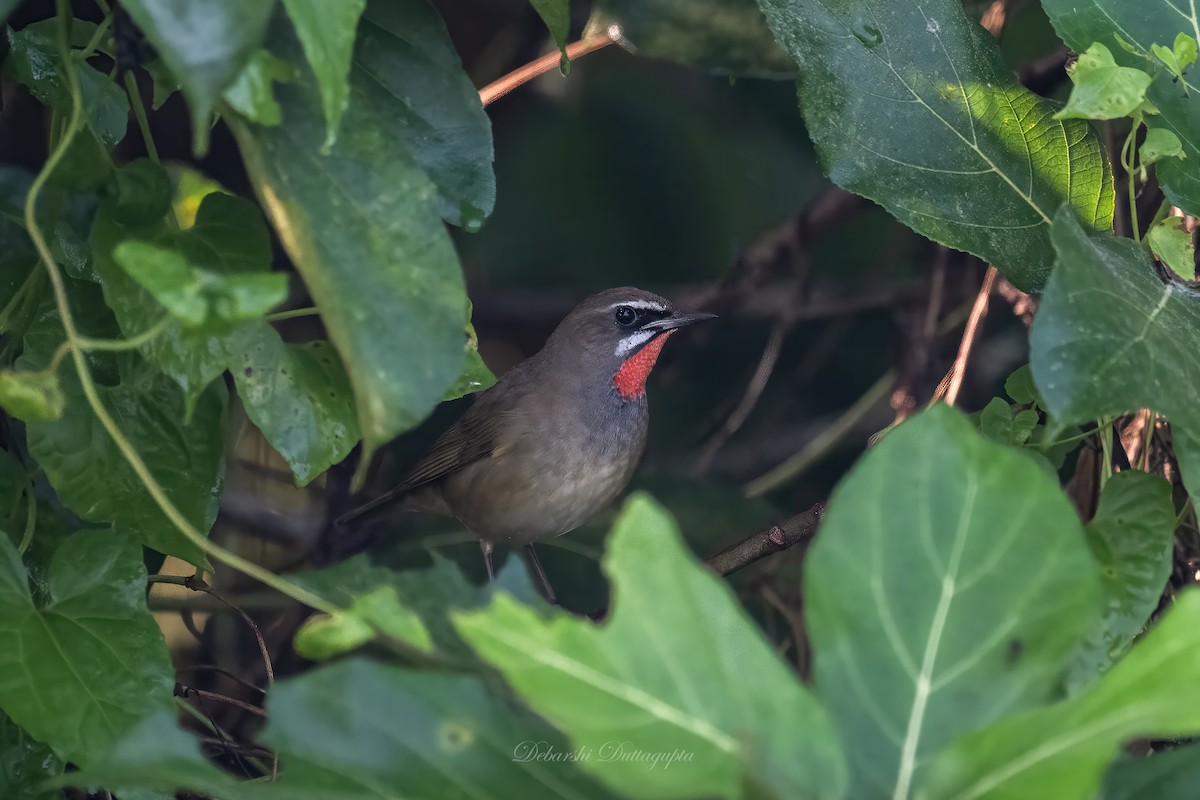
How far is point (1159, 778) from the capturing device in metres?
1.69

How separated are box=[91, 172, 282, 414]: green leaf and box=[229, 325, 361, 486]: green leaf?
67mm

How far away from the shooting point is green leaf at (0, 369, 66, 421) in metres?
1.84

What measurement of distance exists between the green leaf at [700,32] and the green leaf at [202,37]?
2.16 m

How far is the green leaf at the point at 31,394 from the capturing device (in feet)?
6.05

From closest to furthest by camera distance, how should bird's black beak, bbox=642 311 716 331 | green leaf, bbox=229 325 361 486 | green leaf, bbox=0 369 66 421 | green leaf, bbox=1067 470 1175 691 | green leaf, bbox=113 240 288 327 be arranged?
green leaf, bbox=113 240 288 327 < green leaf, bbox=0 369 66 421 < green leaf, bbox=1067 470 1175 691 < green leaf, bbox=229 325 361 486 < bird's black beak, bbox=642 311 716 331

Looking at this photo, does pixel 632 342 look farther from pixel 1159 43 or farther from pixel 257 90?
pixel 257 90

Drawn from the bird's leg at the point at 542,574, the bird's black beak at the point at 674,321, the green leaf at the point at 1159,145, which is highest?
the green leaf at the point at 1159,145

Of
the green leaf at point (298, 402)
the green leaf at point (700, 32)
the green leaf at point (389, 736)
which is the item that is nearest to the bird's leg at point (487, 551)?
the green leaf at point (700, 32)

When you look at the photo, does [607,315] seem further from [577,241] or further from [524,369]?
[577,241]

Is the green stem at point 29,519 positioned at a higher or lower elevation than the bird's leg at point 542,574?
higher

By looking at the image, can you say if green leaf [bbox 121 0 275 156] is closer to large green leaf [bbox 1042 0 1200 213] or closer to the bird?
large green leaf [bbox 1042 0 1200 213]

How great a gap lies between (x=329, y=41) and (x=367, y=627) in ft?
2.54

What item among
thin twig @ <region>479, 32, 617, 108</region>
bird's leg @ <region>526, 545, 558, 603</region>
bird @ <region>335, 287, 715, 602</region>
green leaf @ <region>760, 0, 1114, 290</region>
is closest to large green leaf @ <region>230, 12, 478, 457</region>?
green leaf @ <region>760, 0, 1114, 290</region>

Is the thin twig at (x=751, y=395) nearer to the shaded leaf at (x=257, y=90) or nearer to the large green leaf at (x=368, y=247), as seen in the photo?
the large green leaf at (x=368, y=247)
